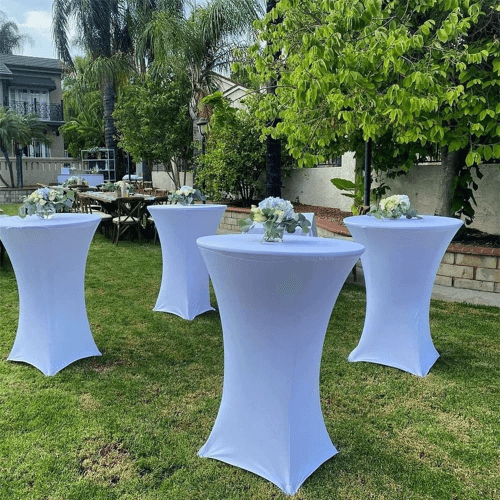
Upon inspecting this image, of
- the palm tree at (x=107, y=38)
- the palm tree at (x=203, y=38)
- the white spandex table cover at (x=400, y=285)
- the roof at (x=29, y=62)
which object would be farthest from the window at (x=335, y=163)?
the roof at (x=29, y=62)

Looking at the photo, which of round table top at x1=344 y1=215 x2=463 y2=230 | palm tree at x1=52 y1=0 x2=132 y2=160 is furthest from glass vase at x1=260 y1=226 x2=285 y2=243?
palm tree at x1=52 y1=0 x2=132 y2=160

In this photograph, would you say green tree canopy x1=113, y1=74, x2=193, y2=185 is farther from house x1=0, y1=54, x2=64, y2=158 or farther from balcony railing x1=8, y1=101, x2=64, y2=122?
balcony railing x1=8, y1=101, x2=64, y2=122

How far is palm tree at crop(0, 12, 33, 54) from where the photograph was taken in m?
42.2

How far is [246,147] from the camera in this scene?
11086mm

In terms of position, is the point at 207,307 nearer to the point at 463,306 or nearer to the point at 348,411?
the point at 348,411

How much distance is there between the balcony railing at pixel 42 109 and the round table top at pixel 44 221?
1116 inches

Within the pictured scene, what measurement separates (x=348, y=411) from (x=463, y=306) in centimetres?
280

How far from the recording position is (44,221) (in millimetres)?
3459

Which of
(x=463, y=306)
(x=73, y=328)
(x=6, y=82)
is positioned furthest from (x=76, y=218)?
(x=6, y=82)

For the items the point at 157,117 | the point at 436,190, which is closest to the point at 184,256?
A: the point at 436,190

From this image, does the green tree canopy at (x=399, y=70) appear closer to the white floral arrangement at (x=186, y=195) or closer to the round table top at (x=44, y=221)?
the white floral arrangement at (x=186, y=195)

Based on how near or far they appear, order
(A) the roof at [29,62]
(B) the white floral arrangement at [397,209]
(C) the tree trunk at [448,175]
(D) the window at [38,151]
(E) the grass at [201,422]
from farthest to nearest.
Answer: (D) the window at [38,151] < (A) the roof at [29,62] < (C) the tree trunk at [448,175] < (B) the white floral arrangement at [397,209] < (E) the grass at [201,422]

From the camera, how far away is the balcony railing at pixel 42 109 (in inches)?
1119

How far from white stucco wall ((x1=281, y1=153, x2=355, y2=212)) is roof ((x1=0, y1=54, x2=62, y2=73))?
23307mm
